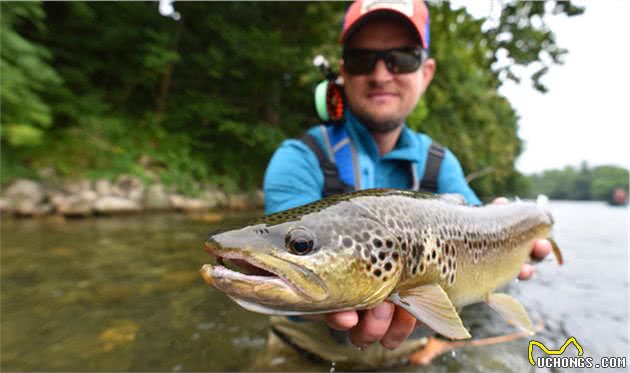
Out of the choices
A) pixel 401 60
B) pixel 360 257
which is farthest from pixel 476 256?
pixel 401 60

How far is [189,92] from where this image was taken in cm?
1388

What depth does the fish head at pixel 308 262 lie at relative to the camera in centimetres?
122

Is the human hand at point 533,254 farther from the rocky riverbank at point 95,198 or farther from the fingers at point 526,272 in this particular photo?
the rocky riverbank at point 95,198

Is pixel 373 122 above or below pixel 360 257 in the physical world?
above

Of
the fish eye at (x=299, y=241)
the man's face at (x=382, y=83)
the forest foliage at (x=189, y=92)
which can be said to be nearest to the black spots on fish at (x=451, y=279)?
the fish eye at (x=299, y=241)

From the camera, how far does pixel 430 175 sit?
9.45ft

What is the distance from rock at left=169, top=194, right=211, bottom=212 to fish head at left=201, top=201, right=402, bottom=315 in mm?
10625

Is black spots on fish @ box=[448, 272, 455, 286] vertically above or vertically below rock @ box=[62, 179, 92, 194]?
above

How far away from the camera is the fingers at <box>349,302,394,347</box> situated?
5.06 ft

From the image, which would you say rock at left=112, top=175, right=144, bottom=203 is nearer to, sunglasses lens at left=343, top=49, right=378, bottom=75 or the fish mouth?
sunglasses lens at left=343, top=49, right=378, bottom=75

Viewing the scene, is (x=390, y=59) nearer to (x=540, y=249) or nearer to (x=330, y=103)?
(x=330, y=103)

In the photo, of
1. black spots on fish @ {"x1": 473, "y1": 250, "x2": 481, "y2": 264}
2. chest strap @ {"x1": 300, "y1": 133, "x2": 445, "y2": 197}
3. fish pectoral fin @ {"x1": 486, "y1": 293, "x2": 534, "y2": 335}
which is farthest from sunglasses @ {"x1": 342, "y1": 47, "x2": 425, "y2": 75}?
fish pectoral fin @ {"x1": 486, "y1": 293, "x2": 534, "y2": 335}

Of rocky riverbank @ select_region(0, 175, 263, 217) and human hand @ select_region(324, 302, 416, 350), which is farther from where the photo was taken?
rocky riverbank @ select_region(0, 175, 263, 217)

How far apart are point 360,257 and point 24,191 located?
10.3 metres
